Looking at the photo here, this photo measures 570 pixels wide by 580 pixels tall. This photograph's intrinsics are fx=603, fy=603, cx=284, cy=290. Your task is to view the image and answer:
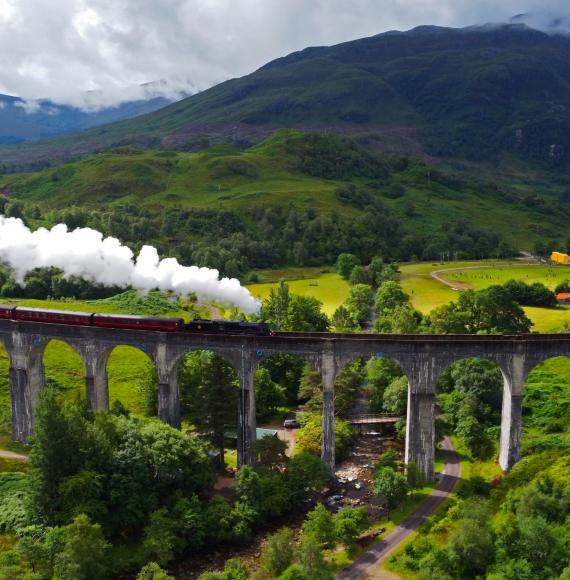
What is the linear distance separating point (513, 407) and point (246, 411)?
84.5 ft

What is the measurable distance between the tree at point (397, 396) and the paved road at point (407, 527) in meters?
8.15

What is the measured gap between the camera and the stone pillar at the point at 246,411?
5905 cm

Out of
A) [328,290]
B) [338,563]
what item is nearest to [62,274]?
[328,290]

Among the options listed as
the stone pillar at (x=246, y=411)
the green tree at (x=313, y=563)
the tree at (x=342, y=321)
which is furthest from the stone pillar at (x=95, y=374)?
the tree at (x=342, y=321)

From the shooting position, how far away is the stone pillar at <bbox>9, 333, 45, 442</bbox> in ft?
218

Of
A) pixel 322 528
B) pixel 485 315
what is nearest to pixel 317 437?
pixel 322 528

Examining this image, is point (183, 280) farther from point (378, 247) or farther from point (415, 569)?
point (378, 247)

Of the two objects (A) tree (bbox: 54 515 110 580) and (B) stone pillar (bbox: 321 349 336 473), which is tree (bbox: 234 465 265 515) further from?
(A) tree (bbox: 54 515 110 580)

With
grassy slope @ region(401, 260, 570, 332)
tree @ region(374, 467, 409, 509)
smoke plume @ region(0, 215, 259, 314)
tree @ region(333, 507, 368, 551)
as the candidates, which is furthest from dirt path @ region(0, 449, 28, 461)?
grassy slope @ region(401, 260, 570, 332)

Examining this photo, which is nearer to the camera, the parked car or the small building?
the parked car

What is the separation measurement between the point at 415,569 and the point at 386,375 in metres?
33.9

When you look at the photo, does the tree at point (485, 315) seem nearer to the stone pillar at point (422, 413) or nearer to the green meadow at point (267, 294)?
the green meadow at point (267, 294)

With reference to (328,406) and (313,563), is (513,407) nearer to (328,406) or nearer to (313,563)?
(328,406)

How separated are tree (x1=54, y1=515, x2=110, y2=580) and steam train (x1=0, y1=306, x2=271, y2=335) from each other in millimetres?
20938
